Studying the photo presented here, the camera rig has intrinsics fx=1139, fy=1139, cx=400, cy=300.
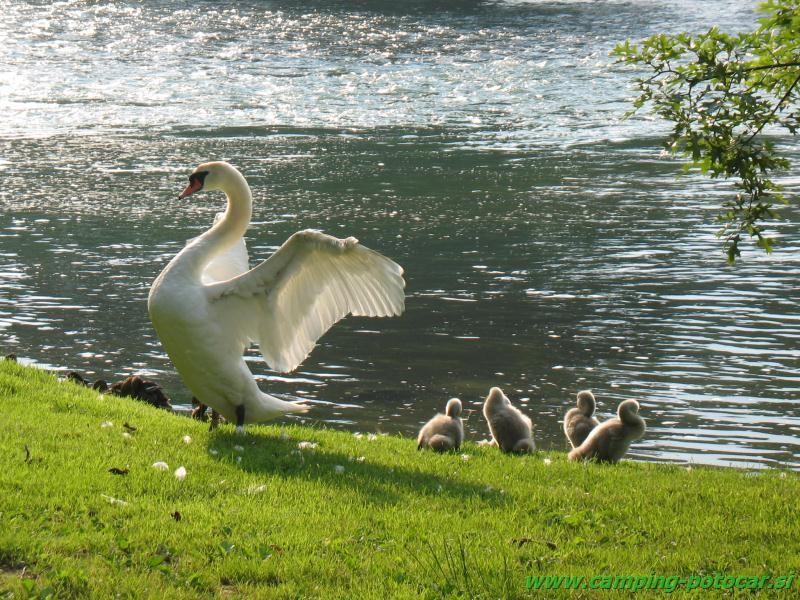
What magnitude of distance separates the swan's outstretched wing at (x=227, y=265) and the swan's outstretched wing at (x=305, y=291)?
130cm

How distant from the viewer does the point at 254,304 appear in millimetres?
9719

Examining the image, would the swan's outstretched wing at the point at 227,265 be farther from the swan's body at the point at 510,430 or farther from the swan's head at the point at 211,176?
the swan's body at the point at 510,430

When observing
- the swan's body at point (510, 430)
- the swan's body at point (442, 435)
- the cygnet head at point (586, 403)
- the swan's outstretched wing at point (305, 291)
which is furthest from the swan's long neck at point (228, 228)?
the cygnet head at point (586, 403)

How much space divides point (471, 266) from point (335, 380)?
6398 millimetres

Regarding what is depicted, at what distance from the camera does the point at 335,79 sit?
4006 cm

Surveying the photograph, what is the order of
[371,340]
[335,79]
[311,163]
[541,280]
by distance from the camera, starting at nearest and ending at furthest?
1. [371,340]
2. [541,280]
3. [311,163]
4. [335,79]

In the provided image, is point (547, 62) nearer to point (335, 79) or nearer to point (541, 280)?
point (335, 79)

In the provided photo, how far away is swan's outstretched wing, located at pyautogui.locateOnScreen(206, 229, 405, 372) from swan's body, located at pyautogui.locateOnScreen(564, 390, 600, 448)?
2.58m

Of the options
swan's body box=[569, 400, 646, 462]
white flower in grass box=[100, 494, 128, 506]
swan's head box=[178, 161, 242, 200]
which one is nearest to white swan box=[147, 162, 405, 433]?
swan's head box=[178, 161, 242, 200]

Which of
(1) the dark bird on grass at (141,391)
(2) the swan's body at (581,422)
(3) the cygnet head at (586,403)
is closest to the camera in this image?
(2) the swan's body at (581,422)

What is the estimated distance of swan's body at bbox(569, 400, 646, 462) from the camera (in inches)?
402

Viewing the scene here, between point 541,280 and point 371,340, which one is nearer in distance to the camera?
point 371,340

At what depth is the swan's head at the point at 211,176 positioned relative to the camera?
1041 cm

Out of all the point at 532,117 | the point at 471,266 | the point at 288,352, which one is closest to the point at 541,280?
the point at 471,266
